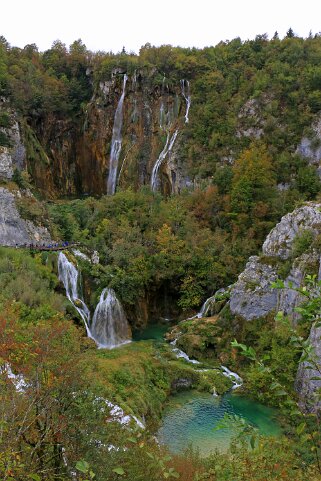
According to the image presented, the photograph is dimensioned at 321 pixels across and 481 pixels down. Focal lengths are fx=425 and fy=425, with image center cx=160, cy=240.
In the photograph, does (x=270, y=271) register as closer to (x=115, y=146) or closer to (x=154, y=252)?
(x=154, y=252)

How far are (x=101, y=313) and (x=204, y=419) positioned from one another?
840 cm

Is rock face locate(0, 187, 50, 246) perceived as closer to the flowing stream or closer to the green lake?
the flowing stream

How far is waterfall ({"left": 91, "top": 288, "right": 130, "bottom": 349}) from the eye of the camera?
21.6 metres

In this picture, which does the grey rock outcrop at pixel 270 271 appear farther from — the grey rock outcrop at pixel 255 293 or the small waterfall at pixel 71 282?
the small waterfall at pixel 71 282

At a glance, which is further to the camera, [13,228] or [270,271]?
[13,228]

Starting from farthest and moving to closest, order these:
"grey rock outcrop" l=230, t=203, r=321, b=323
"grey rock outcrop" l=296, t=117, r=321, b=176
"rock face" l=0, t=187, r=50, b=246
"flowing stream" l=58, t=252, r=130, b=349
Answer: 1. "grey rock outcrop" l=296, t=117, r=321, b=176
2. "rock face" l=0, t=187, r=50, b=246
3. "flowing stream" l=58, t=252, r=130, b=349
4. "grey rock outcrop" l=230, t=203, r=321, b=323

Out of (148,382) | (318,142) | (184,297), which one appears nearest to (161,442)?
(148,382)

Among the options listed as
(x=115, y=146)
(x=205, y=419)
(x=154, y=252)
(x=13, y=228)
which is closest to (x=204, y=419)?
(x=205, y=419)

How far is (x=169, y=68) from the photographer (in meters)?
38.5

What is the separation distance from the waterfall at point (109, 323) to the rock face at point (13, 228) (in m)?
6.11

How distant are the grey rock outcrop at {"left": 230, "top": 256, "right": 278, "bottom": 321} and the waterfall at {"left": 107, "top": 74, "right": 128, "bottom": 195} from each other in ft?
63.0

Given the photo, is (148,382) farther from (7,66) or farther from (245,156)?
(7,66)

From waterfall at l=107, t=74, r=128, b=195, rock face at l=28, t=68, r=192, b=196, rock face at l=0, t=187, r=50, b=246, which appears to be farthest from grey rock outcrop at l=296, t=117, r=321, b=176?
rock face at l=0, t=187, r=50, b=246

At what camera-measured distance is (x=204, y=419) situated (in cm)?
1548
